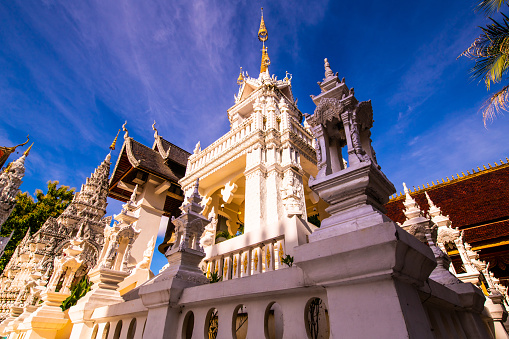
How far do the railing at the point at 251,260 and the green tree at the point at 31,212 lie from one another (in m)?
24.5

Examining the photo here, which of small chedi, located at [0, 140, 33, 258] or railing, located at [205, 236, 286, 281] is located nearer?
railing, located at [205, 236, 286, 281]

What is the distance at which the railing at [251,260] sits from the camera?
5.45 m

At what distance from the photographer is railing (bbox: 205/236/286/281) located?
5453mm

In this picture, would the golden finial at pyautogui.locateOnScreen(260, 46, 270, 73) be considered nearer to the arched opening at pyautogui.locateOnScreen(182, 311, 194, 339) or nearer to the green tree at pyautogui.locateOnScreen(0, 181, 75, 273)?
the arched opening at pyautogui.locateOnScreen(182, 311, 194, 339)

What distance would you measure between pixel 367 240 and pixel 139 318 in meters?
3.01

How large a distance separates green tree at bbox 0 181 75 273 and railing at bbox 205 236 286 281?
24456 mm

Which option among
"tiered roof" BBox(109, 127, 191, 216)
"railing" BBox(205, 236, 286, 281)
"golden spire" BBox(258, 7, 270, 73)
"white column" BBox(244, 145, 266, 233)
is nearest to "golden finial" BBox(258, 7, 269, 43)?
"golden spire" BBox(258, 7, 270, 73)

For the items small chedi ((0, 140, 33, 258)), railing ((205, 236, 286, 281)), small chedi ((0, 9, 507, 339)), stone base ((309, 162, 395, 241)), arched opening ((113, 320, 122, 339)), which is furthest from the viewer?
small chedi ((0, 140, 33, 258))

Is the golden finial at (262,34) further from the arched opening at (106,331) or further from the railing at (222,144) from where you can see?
the arched opening at (106,331)

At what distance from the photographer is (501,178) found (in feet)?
45.2

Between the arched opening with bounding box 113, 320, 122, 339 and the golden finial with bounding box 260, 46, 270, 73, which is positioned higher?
the golden finial with bounding box 260, 46, 270, 73

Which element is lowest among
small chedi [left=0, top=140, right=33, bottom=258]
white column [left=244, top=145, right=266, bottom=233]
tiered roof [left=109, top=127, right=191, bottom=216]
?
white column [left=244, top=145, right=266, bottom=233]

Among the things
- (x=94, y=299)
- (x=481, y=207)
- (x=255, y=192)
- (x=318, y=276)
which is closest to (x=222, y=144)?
(x=255, y=192)

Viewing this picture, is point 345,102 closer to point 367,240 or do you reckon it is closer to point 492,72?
point 367,240
